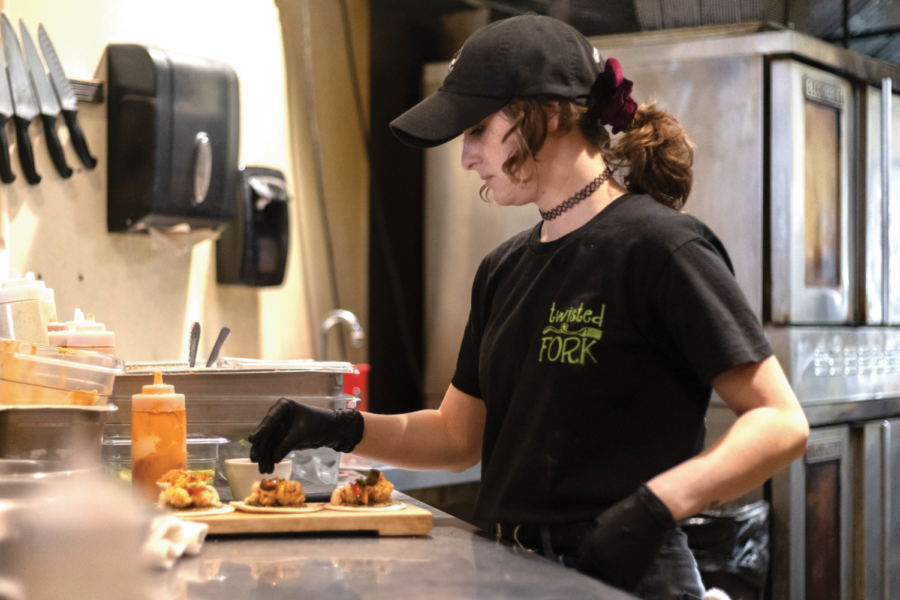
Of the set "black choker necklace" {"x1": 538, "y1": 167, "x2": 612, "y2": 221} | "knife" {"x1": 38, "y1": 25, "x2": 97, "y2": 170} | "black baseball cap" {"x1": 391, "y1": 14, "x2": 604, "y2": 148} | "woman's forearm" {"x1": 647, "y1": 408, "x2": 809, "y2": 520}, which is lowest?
"woman's forearm" {"x1": 647, "y1": 408, "x2": 809, "y2": 520}

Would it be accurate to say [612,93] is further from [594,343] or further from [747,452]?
[747,452]

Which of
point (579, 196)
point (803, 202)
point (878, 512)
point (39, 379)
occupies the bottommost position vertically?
point (878, 512)

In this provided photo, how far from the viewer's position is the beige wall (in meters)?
2.44

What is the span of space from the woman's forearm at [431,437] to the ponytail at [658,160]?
1.53ft

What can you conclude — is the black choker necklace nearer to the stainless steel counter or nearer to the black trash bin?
the stainless steel counter

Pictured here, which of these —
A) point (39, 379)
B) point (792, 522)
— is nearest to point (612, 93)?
point (39, 379)

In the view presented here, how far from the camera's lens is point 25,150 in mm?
2348

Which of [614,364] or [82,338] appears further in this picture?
[82,338]

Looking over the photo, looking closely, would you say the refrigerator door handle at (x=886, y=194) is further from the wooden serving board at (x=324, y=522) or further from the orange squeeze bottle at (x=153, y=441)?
the orange squeeze bottle at (x=153, y=441)

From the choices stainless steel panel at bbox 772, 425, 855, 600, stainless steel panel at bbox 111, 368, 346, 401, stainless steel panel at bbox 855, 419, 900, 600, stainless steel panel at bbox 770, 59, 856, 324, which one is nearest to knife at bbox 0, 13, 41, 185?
stainless steel panel at bbox 111, 368, 346, 401

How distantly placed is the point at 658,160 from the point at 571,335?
0.32 meters

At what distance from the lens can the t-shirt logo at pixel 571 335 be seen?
1228 millimetres

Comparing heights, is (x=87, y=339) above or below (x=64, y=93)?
below

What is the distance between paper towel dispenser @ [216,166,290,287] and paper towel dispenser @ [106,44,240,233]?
163 millimetres
